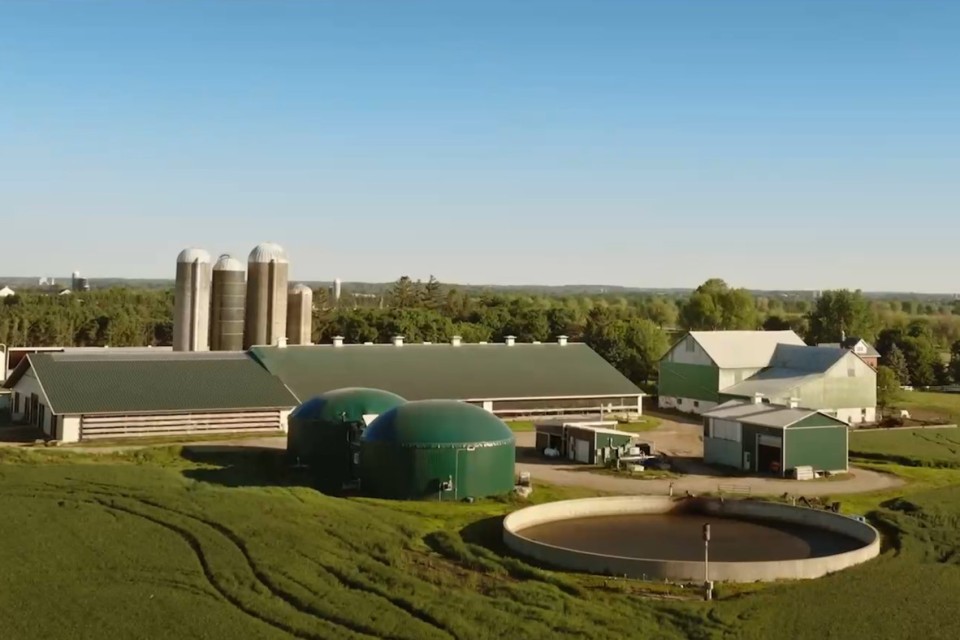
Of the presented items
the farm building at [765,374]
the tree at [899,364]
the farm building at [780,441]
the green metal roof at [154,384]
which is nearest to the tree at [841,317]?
the tree at [899,364]

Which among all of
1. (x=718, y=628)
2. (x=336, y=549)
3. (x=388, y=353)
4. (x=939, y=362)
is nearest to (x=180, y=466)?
(x=336, y=549)

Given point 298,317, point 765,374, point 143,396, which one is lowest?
point 143,396

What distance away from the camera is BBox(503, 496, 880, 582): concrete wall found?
25109mm

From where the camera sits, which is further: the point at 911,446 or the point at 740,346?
the point at 740,346

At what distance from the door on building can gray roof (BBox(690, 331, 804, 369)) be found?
55.0 ft

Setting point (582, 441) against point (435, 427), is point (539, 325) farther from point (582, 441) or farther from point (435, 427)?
point (435, 427)

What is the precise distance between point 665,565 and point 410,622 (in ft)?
22.8

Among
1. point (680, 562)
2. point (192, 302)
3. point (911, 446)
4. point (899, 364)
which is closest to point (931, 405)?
point (899, 364)

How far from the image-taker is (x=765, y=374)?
5912 cm

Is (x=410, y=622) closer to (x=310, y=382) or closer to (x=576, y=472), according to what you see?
(x=576, y=472)

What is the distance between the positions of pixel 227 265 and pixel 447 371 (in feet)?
45.8

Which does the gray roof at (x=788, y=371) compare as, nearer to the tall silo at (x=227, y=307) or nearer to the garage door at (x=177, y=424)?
the garage door at (x=177, y=424)

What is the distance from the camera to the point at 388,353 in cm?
5716

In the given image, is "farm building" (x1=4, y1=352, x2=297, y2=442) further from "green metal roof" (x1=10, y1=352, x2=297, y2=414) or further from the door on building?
the door on building
